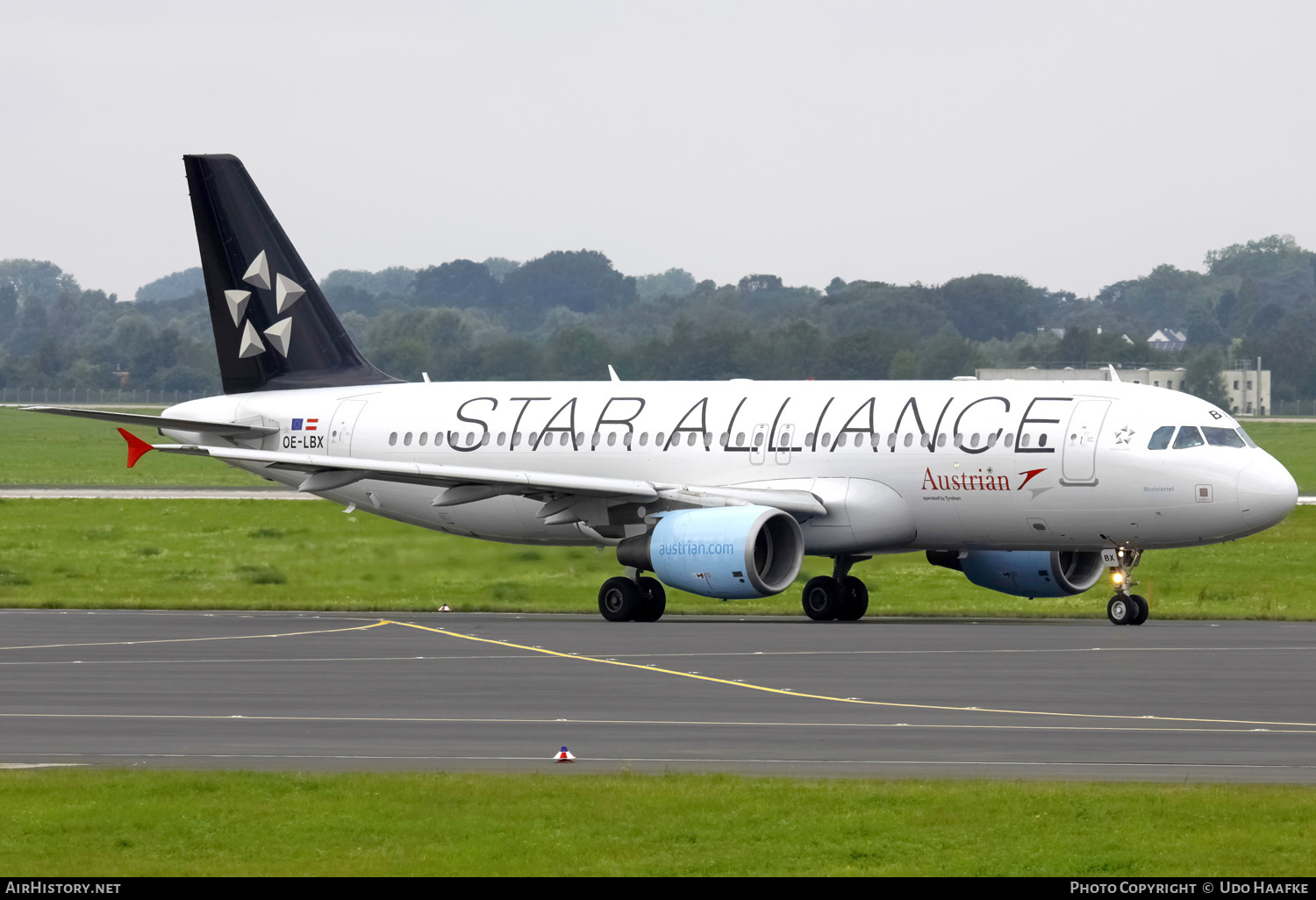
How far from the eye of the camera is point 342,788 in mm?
17516

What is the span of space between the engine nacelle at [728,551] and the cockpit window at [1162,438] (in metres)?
6.41

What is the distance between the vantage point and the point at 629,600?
40094 millimetres

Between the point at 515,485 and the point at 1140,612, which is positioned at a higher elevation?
the point at 515,485

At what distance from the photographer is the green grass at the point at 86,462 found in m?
91.3

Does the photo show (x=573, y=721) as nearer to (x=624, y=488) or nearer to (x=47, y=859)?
(x=47, y=859)

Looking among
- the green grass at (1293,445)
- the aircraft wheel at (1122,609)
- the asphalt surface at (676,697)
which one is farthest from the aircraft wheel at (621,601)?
the green grass at (1293,445)

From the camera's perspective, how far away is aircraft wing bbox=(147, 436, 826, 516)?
1564 inches

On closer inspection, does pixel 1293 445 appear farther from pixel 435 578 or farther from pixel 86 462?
pixel 435 578

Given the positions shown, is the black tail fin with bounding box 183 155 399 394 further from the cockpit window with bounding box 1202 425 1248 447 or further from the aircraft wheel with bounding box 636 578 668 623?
the cockpit window with bounding box 1202 425 1248 447

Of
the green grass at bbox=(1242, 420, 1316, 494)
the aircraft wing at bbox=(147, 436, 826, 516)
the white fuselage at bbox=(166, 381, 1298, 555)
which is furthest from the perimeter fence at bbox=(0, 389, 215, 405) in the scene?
the aircraft wing at bbox=(147, 436, 826, 516)

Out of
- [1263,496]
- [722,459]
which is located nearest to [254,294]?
[722,459]

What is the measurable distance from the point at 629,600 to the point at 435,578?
22.0 feet

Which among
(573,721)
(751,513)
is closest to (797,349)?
(751,513)

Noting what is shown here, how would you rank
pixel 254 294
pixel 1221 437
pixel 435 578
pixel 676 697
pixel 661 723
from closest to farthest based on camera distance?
pixel 661 723 → pixel 676 697 → pixel 1221 437 → pixel 435 578 → pixel 254 294
